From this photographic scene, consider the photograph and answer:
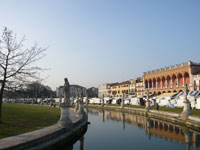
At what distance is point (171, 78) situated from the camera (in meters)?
67.6

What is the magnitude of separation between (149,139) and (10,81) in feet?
39.8

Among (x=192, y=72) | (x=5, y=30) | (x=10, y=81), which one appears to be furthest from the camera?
(x=192, y=72)

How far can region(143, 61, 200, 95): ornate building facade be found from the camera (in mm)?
59812

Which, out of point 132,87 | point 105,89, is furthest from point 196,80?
point 105,89

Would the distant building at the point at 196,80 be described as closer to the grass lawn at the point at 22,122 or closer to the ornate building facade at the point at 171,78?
the ornate building facade at the point at 171,78

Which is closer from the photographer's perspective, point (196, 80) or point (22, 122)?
point (22, 122)

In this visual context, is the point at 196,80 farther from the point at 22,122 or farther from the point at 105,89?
the point at 105,89

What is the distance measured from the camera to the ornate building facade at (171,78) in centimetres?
5981

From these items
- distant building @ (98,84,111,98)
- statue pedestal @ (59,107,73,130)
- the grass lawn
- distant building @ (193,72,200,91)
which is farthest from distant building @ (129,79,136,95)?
statue pedestal @ (59,107,73,130)

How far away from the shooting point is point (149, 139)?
→ 1691 centimetres

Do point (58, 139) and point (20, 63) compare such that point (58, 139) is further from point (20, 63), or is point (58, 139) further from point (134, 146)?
point (20, 63)

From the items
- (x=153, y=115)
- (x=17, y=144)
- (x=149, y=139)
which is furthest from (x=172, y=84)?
(x=17, y=144)

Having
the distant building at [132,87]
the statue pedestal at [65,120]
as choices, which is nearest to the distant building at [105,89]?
the distant building at [132,87]

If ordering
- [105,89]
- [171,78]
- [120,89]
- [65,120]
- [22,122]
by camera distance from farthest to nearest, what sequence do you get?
[105,89], [120,89], [171,78], [22,122], [65,120]
